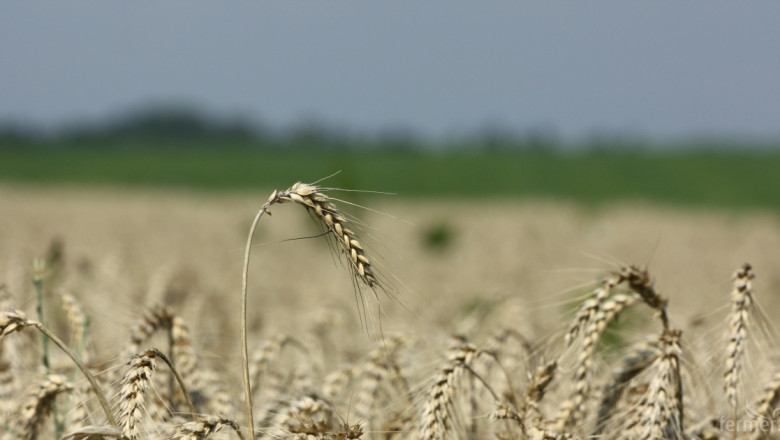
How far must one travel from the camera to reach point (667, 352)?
2.32 m

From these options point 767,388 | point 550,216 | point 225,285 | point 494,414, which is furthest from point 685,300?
point 550,216

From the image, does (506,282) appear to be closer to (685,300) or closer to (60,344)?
(685,300)

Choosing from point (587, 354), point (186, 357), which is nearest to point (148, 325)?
point (186, 357)

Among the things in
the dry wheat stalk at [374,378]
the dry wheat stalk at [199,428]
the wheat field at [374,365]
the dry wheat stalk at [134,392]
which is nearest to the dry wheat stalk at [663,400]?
the wheat field at [374,365]

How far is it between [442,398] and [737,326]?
0.92 metres

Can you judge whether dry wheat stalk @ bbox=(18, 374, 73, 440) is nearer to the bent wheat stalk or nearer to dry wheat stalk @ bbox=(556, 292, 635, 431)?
the bent wheat stalk

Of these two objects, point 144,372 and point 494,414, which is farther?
point 494,414

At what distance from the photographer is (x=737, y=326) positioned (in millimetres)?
2447

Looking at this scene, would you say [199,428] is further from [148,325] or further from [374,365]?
[374,365]

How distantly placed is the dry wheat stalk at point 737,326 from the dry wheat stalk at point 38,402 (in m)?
1.89

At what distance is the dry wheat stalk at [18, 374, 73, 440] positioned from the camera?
92.0 inches

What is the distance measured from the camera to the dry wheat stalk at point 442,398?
7.29 feet

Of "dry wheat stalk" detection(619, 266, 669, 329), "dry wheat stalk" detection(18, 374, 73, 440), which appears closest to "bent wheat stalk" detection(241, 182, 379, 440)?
"dry wheat stalk" detection(18, 374, 73, 440)

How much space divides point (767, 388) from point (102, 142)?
112986 millimetres
